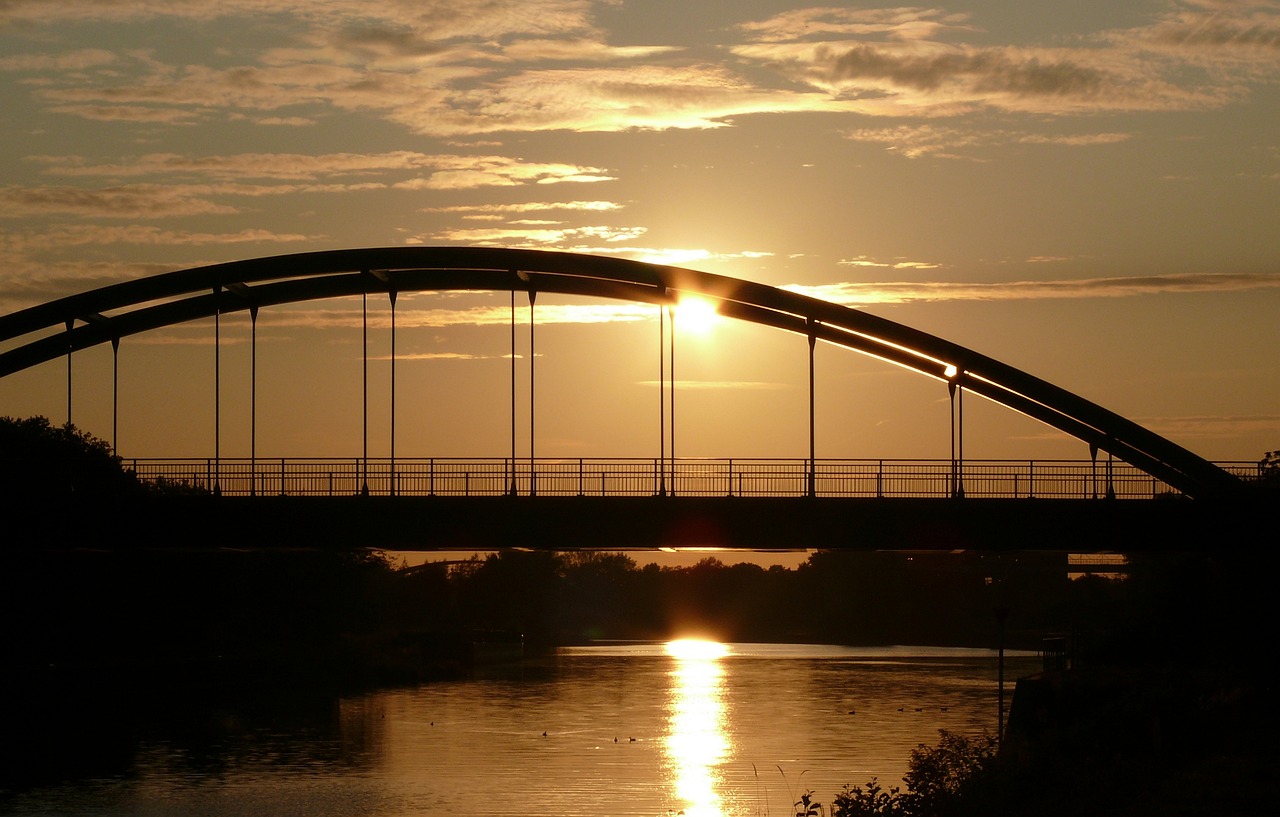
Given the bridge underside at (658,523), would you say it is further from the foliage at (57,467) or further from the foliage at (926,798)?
the foliage at (926,798)

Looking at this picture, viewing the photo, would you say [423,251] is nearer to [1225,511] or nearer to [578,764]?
[578,764]

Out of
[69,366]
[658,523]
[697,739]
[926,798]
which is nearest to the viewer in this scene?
[926,798]

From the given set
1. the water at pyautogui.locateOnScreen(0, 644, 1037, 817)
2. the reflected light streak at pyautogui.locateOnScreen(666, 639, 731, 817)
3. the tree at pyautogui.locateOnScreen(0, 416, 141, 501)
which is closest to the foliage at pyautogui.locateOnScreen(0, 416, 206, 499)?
the tree at pyautogui.locateOnScreen(0, 416, 141, 501)

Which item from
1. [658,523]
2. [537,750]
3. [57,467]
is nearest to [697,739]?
[537,750]

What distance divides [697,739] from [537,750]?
708cm

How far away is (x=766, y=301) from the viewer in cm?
4394

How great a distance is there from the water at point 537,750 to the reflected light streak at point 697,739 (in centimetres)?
10

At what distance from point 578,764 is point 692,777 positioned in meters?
4.31

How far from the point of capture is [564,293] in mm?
45344

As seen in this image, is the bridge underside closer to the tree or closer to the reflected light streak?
the tree

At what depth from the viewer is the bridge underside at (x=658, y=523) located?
3934 centimetres

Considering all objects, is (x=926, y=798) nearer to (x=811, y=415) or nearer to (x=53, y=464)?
(x=811, y=415)

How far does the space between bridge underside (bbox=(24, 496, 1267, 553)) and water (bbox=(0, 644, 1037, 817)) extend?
6547mm

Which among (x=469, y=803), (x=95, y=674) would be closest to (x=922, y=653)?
(x=95, y=674)
